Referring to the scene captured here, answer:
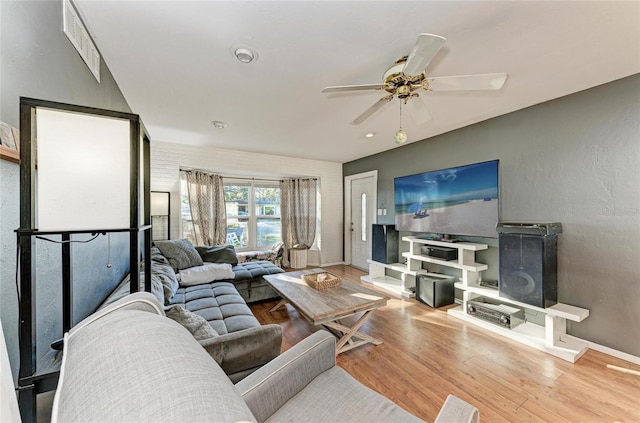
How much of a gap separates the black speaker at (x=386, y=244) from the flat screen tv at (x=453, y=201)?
0.57ft

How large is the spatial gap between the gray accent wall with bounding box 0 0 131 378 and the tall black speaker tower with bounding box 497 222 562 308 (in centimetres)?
328

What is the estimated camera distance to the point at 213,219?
4355 mm

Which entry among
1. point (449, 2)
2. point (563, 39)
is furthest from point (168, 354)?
→ point (563, 39)

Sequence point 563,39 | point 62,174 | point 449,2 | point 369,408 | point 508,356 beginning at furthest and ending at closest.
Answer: point 508,356
point 563,39
point 449,2
point 369,408
point 62,174

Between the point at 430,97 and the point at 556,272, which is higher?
the point at 430,97

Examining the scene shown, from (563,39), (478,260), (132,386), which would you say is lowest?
(478,260)

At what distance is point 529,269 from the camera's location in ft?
7.27

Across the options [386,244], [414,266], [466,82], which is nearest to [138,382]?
[466,82]

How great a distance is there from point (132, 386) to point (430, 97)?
2.67m

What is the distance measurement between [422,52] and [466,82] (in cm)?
52

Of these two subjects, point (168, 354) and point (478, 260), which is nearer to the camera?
point (168, 354)

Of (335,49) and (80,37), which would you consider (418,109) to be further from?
(80,37)

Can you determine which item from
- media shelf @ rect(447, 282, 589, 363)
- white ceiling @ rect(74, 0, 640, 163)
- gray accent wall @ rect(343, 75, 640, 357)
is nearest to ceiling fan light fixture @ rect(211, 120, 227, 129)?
white ceiling @ rect(74, 0, 640, 163)

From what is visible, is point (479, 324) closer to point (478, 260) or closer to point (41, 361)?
point (478, 260)
